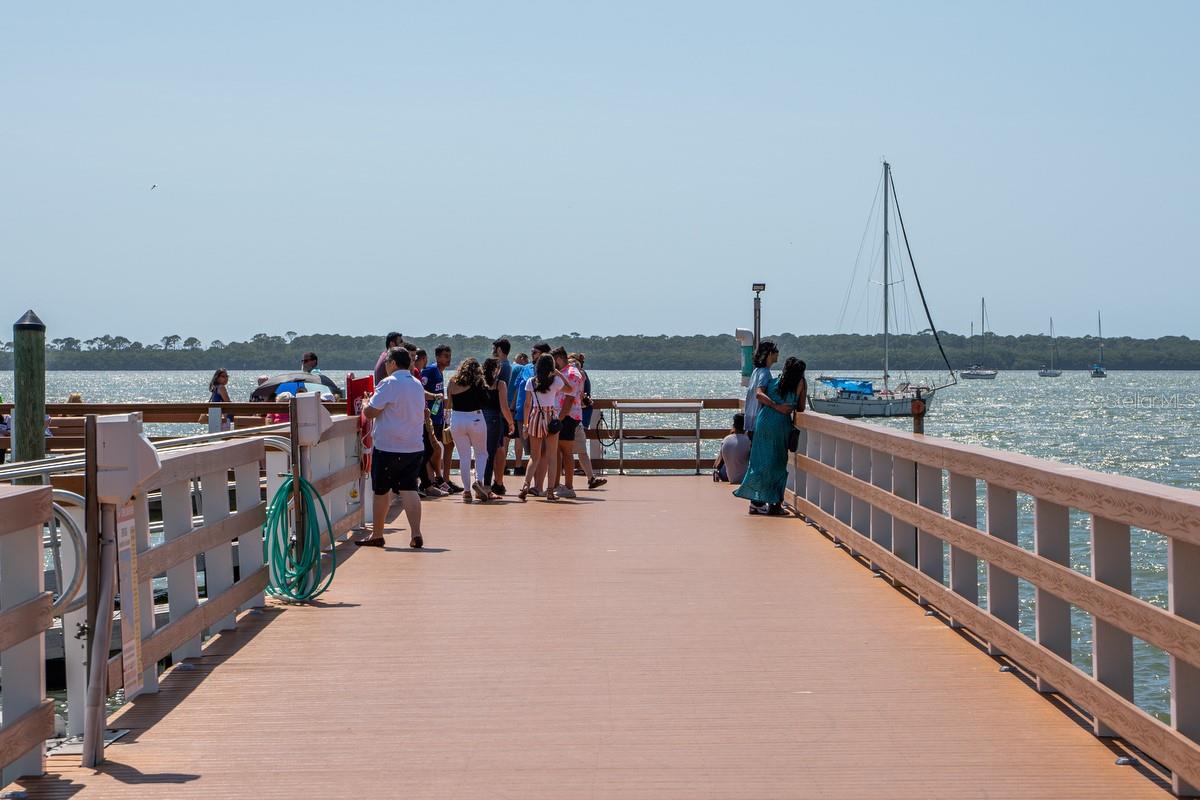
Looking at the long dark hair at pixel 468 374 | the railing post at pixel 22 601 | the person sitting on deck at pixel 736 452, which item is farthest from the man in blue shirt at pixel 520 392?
the railing post at pixel 22 601

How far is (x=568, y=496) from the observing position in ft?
55.2

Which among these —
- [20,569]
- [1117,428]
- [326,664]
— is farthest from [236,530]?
[1117,428]

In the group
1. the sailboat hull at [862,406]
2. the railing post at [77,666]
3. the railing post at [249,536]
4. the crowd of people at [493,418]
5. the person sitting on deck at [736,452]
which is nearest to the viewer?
the railing post at [77,666]

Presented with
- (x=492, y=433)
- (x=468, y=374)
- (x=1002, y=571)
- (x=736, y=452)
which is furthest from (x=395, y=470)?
(x=736, y=452)

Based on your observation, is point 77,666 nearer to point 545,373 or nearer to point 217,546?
point 217,546

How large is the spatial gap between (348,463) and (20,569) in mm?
6977

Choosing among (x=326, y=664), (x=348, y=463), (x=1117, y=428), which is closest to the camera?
(x=326, y=664)

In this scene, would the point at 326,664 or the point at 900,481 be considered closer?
the point at 326,664

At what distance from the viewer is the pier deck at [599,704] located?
Result: 5.18 m

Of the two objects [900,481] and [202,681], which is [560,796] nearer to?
[202,681]

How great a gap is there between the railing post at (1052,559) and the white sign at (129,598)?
3813mm

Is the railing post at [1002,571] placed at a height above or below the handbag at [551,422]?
below

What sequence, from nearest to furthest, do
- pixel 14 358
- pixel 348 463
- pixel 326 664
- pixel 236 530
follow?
pixel 326 664 → pixel 236 530 → pixel 14 358 → pixel 348 463

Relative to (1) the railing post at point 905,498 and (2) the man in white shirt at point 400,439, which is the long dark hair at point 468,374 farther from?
(1) the railing post at point 905,498
